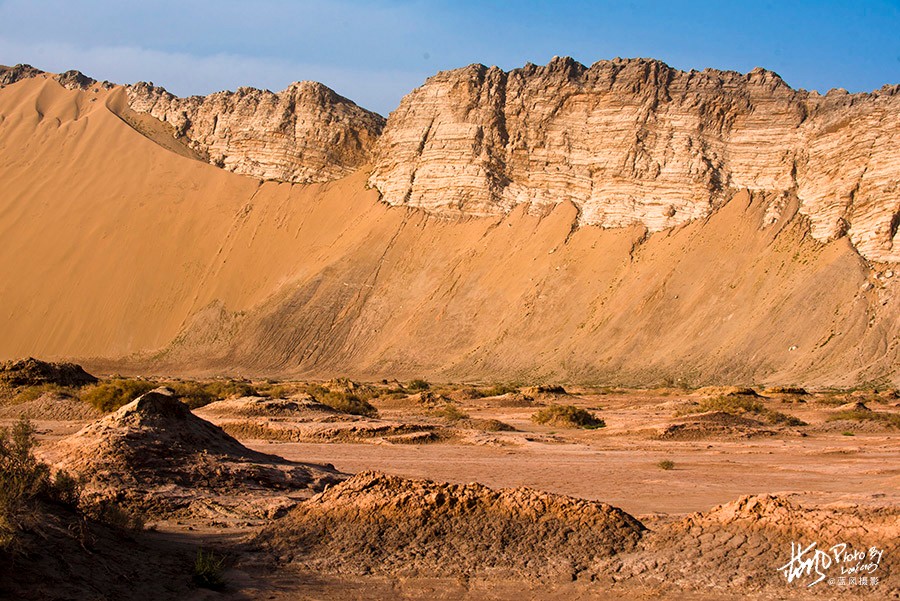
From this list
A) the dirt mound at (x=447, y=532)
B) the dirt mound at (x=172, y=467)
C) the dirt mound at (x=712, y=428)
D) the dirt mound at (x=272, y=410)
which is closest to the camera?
the dirt mound at (x=447, y=532)

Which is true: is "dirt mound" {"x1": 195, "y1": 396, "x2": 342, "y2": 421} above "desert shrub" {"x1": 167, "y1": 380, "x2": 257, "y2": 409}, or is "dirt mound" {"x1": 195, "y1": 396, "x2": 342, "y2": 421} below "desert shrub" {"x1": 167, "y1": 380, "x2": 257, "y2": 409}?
above

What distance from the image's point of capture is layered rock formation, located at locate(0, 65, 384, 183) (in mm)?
76312

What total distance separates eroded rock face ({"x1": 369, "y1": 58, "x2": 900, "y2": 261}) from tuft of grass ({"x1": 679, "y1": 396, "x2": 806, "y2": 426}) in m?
27.3

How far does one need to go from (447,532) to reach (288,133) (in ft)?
239

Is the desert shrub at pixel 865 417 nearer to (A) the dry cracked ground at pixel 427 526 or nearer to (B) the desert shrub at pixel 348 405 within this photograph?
(A) the dry cracked ground at pixel 427 526

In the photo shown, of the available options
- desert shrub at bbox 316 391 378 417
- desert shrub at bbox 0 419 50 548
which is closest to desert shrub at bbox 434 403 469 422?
desert shrub at bbox 316 391 378 417

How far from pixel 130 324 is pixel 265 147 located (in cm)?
2119

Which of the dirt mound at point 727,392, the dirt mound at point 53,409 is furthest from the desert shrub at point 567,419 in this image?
the dirt mound at point 53,409

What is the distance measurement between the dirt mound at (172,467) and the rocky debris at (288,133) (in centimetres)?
6492

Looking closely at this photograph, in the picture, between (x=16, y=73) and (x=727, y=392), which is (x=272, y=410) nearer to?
(x=727, y=392)

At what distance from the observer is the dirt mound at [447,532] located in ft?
25.2

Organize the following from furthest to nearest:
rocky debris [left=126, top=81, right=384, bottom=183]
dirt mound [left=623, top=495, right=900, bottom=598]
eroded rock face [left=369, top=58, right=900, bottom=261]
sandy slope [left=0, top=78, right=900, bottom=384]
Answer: rocky debris [left=126, top=81, right=384, bottom=183] → eroded rock face [left=369, top=58, right=900, bottom=261] → sandy slope [left=0, top=78, right=900, bottom=384] → dirt mound [left=623, top=495, right=900, bottom=598]

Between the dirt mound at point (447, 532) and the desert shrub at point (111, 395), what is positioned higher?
the dirt mound at point (447, 532)

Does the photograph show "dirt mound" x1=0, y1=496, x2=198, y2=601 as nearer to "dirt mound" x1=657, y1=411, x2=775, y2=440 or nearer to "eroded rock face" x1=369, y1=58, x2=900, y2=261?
"dirt mound" x1=657, y1=411, x2=775, y2=440
